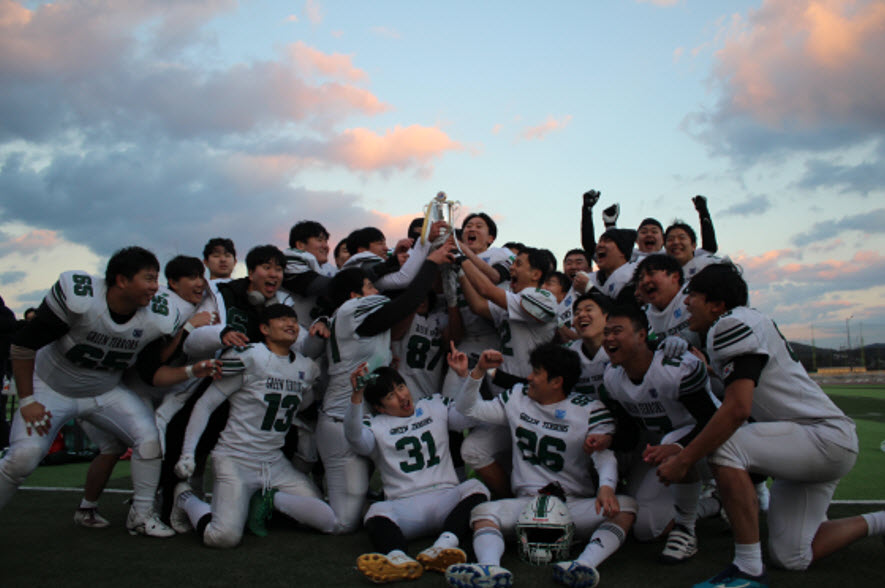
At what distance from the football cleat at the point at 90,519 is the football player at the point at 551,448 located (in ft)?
9.50

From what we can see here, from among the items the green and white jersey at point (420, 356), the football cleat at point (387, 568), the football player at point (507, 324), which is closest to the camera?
the football cleat at point (387, 568)

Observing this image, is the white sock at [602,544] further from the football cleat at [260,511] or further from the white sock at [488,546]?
the football cleat at [260,511]

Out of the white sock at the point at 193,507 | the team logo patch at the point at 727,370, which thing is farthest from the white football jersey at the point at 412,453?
the team logo patch at the point at 727,370

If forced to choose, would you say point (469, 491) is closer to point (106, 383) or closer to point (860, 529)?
point (860, 529)

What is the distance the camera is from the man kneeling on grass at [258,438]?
14.5 ft

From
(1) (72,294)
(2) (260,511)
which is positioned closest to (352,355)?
(2) (260,511)

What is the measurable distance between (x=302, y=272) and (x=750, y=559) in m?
4.04

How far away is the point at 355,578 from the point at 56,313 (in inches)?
104

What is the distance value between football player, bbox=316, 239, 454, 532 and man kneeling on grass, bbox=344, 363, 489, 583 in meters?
0.24

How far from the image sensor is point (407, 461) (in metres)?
4.32

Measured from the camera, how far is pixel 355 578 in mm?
3418

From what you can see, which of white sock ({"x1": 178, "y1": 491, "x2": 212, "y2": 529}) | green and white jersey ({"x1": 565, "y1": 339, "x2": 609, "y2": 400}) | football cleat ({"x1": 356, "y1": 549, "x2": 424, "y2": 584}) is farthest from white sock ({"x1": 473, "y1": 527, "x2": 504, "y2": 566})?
white sock ({"x1": 178, "y1": 491, "x2": 212, "y2": 529})

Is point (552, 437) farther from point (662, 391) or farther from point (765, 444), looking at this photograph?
point (765, 444)

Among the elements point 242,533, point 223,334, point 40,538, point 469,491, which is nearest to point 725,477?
point 469,491
